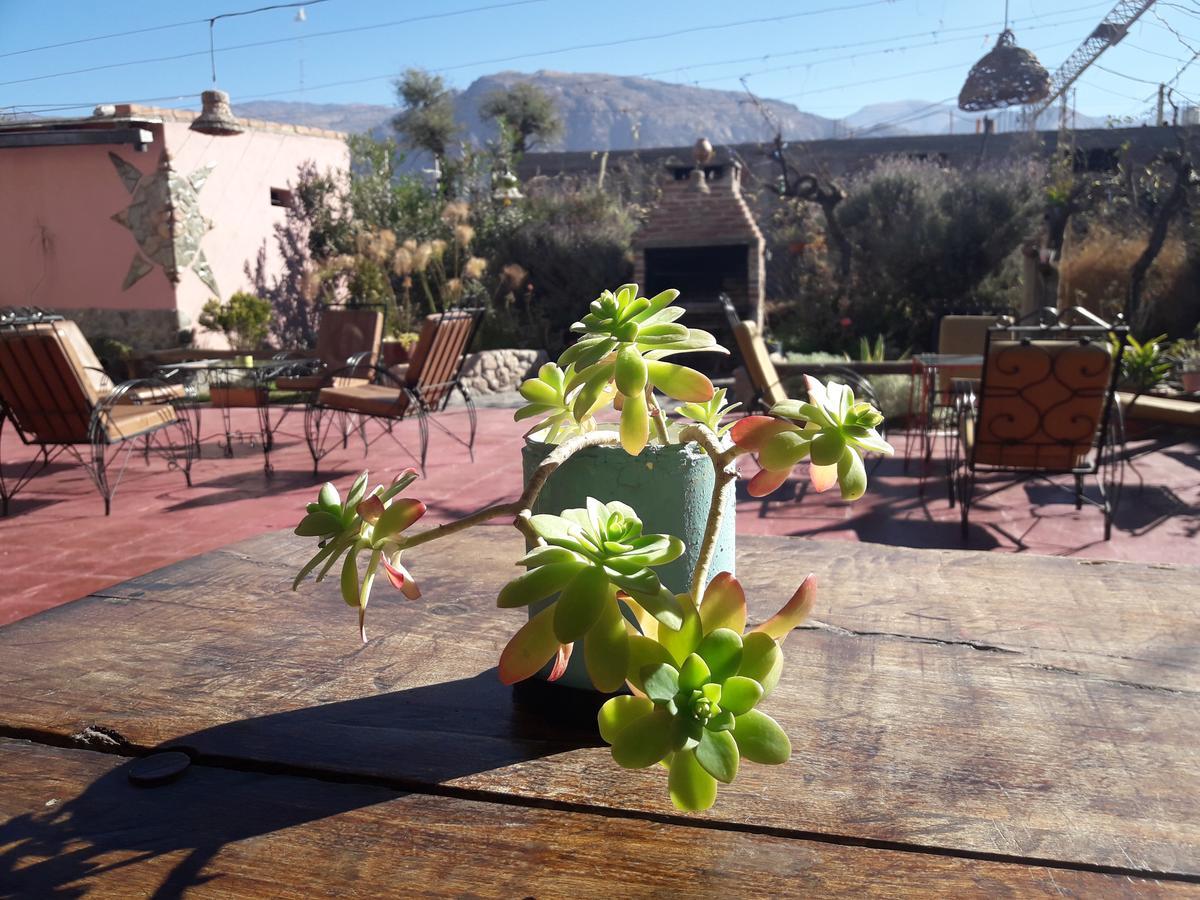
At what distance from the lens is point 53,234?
419 inches

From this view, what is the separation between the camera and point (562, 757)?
808mm

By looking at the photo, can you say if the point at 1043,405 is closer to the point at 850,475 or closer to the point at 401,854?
the point at 850,475

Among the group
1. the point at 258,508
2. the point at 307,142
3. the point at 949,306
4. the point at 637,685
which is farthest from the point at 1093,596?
the point at 307,142

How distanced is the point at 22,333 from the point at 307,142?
363 inches

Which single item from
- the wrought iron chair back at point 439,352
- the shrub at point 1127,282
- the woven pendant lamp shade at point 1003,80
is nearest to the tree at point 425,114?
the shrub at point 1127,282

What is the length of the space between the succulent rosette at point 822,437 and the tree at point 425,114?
19.1 metres

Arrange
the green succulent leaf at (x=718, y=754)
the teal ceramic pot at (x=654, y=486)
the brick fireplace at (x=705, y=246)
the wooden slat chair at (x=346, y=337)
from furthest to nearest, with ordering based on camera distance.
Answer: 1. the brick fireplace at (x=705, y=246)
2. the wooden slat chair at (x=346, y=337)
3. the teal ceramic pot at (x=654, y=486)
4. the green succulent leaf at (x=718, y=754)

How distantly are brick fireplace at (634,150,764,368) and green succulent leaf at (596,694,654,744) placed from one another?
10896 mm

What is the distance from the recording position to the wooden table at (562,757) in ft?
2.13

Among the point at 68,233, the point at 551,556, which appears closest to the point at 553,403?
the point at 551,556

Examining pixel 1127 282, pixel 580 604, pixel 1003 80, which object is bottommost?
pixel 580 604

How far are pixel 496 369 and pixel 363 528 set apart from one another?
8949 millimetres

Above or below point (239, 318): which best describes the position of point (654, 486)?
below

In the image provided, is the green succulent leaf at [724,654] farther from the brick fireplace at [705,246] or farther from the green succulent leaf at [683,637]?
the brick fireplace at [705,246]
